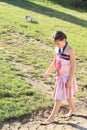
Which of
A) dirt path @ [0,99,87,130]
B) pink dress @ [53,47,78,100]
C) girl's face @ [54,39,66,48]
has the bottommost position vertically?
dirt path @ [0,99,87,130]

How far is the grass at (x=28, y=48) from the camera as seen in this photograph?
6.90m

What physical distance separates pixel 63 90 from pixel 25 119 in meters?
0.78

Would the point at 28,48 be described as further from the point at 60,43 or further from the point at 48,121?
the point at 60,43

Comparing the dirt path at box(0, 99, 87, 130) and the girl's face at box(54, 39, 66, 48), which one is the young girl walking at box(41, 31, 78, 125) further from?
the dirt path at box(0, 99, 87, 130)

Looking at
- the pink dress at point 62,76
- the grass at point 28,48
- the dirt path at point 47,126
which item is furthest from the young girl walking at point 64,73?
the grass at point 28,48

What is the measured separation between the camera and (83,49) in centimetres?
1088

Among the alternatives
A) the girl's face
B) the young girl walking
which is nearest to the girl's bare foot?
the young girl walking

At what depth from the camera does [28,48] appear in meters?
10.2

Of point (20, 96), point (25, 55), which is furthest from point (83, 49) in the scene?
point (20, 96)

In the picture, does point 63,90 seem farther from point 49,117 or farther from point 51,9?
point 51,9

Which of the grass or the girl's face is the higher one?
the girl's face

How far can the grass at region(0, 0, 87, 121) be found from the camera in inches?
272

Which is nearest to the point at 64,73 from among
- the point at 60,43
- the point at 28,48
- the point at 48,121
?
the point at 60,43

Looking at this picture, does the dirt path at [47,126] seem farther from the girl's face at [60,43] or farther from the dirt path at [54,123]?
the girl's face at [60,43]
